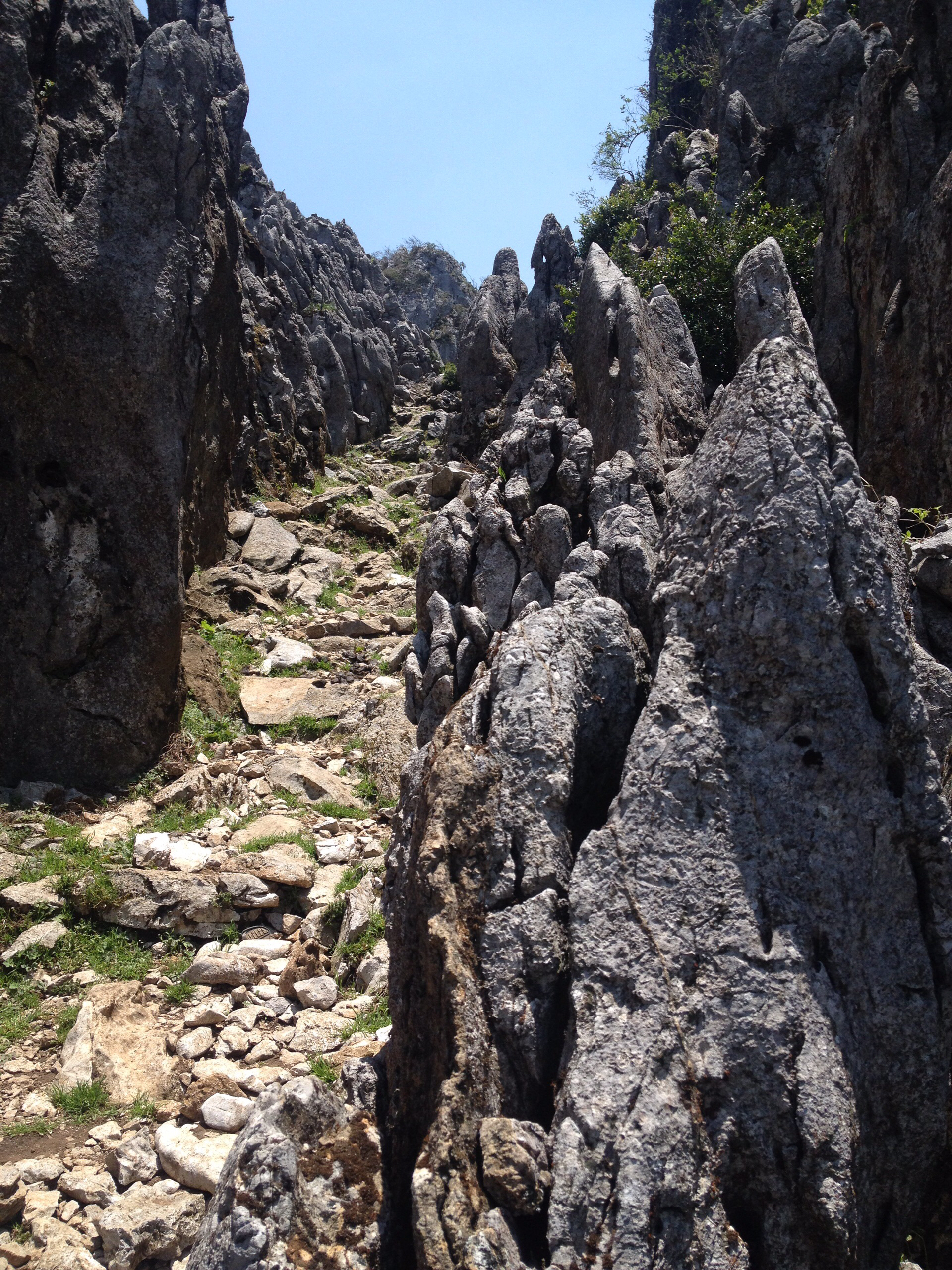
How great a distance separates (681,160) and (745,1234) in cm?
2855

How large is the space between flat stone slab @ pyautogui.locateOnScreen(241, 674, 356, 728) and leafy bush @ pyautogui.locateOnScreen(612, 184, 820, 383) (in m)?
7.18

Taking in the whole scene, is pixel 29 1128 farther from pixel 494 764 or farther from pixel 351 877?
pixel 494 764

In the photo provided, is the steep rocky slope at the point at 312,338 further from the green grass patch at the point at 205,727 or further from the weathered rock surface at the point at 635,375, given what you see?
the weathered rock surface at the point at 635,375

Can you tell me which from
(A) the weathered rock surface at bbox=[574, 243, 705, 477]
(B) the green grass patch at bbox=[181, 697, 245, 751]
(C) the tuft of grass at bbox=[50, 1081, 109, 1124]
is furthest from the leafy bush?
(C) the tuft of grass at bbox=[50, 1081, 109, 1124]

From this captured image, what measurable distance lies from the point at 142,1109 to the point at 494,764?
3.49 m

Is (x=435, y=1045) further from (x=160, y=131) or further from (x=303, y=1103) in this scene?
(x=160, y=131)

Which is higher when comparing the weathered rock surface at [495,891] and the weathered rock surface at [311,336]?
the weathered rock surface at [311,336]

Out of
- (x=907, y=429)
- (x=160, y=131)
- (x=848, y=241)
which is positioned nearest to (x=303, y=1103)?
(x=907, y=429)

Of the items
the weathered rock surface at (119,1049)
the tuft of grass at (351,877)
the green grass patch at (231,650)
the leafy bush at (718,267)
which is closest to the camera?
the weathered rock surface at (119,1049)

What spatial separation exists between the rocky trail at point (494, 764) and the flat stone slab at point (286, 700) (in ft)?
0.20

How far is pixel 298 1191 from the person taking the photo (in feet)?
10.3

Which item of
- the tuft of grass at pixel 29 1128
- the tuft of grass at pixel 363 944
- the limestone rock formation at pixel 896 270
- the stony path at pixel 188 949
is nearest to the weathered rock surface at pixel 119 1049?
the stony path at pixel 188 949

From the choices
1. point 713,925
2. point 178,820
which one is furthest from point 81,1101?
point 713,925

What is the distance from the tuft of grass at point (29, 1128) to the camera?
511 centimetres
